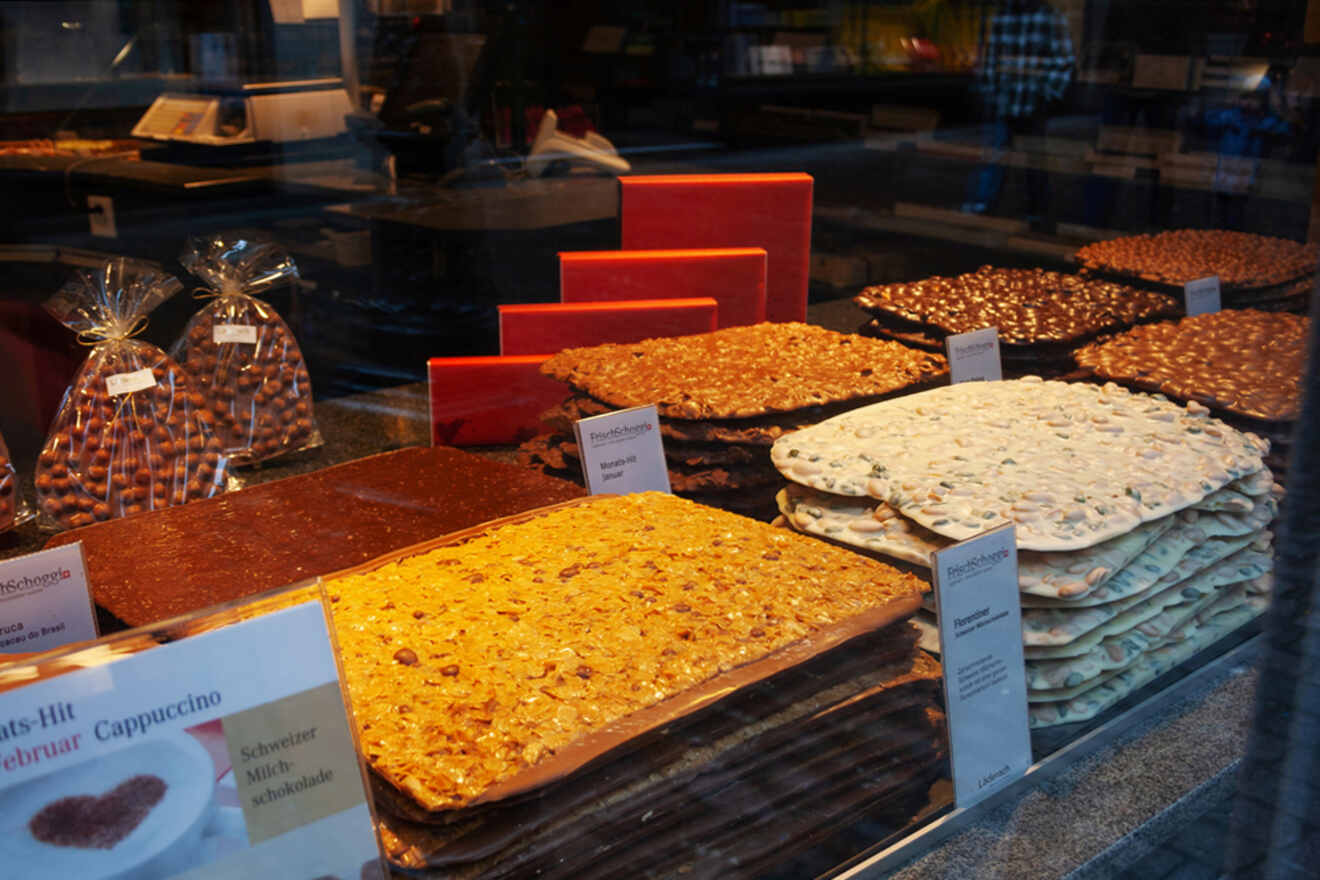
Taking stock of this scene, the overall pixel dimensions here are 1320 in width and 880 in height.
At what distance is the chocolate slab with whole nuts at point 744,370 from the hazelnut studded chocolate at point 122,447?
0.55 metres

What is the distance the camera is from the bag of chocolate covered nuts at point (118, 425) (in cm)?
164

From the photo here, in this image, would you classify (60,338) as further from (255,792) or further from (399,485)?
(255,792)

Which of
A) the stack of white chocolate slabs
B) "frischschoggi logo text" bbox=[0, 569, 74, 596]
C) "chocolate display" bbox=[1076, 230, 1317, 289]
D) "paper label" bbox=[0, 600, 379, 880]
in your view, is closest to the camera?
"paper label" bbox=[0, 600, 379, 880]

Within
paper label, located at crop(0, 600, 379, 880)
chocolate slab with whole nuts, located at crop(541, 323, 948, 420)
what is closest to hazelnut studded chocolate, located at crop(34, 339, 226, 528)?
chocolate slab with whole nuts, located at crop(541, 323, 948, 420)

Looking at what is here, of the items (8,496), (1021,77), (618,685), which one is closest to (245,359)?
(8,496)

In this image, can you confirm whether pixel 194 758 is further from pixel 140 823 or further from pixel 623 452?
pixel 623 452

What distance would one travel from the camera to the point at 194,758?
24.3 inches

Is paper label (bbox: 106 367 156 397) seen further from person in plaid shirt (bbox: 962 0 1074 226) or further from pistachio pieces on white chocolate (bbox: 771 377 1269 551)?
person in plaid shirt (bbox: 962 0 1074 226)

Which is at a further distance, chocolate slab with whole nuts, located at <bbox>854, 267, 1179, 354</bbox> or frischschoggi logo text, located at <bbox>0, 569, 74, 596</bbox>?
chocolate slab with whole nuts, located at <bbox>854, 267, 1179, 354</bbox>

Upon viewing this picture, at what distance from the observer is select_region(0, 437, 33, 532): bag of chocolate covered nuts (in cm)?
162

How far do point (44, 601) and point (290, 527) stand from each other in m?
0.38

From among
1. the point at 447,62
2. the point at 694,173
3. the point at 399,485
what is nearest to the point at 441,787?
the point at 399,485

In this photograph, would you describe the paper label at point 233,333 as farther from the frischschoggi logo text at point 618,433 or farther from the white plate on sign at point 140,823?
the white plate on sign at point 140,823

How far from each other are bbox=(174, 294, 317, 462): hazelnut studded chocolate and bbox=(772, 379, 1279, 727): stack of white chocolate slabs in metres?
0.93
